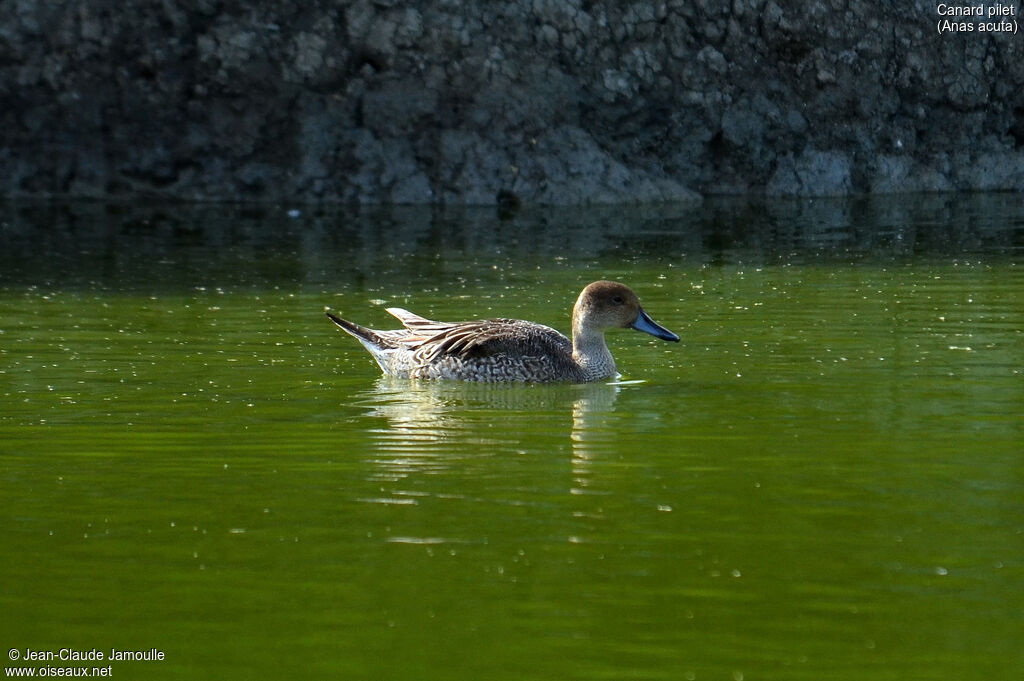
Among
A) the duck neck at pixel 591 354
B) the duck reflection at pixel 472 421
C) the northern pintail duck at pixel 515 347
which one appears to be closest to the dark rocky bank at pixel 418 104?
the northern pintail duck at pixel 515 347

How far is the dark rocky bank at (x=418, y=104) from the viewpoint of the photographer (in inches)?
1029

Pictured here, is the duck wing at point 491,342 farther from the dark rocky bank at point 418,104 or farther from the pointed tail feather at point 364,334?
the dark rocky bank at point 418,104

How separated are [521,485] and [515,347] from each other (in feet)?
12.3

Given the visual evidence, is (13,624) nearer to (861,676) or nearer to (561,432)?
(861,676)

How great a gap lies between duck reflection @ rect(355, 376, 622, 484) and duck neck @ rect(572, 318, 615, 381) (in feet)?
0.66

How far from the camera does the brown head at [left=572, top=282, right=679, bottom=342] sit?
12.6 meters

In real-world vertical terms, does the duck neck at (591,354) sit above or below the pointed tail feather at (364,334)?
below

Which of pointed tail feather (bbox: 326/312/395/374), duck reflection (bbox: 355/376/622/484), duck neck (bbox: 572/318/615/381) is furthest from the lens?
pointed tail feather (bbox: 326/312/395/374)

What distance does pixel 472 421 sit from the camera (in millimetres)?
10609

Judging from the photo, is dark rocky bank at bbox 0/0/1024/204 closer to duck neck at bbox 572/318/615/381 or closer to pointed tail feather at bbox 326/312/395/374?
pointed tail feather at bbox 326/312/395/374

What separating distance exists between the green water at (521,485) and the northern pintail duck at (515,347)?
16 cm

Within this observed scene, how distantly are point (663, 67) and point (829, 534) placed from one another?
20324 millimetres

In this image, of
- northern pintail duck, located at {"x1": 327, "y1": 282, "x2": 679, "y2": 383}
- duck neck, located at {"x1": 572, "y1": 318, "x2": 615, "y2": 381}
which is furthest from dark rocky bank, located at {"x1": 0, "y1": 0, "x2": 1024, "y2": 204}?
duck neck, located at {"x1": 572, "y1": 318, "x2": 615, "y2": 381}

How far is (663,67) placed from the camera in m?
27.2
